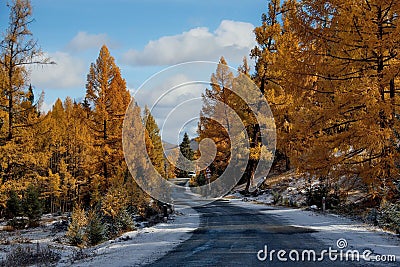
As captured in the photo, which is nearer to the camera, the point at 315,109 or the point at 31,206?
the point at 315,109

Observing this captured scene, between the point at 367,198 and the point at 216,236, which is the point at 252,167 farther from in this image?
the point at 216,236

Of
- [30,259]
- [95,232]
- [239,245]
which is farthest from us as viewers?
[95,232]

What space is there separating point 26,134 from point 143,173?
7.40 m

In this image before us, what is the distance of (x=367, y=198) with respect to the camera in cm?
1802

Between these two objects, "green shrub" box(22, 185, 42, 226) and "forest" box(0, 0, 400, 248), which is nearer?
"forest" box(0, 0, 400, 248)

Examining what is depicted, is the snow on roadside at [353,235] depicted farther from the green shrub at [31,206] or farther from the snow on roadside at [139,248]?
the green shrub at [31,206]

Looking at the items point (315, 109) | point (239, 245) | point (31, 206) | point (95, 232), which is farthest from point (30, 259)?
point (31, 206)

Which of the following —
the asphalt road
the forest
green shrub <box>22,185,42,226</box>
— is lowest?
green shrub <box>22,185,42,226</box>

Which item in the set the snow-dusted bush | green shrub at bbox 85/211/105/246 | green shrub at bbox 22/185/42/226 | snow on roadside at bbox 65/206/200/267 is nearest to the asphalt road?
snow on roadside at bbox 65/206/200/267

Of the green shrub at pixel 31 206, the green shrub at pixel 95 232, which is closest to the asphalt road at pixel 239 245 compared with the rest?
the green shrub at pixel 95 232

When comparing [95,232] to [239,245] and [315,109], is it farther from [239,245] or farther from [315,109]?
[315,109]

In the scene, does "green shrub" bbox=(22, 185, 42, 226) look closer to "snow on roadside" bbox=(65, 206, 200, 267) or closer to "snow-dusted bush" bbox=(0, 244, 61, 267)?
"snow on roadside" bbox=(65, 206, 200, 267)

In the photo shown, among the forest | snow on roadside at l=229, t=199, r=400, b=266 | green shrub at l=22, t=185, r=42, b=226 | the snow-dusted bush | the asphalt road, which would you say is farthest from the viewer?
green shrub at l=22, t=185, r=42, b=226

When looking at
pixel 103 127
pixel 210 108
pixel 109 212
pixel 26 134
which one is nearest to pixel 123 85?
pixel 103 127
